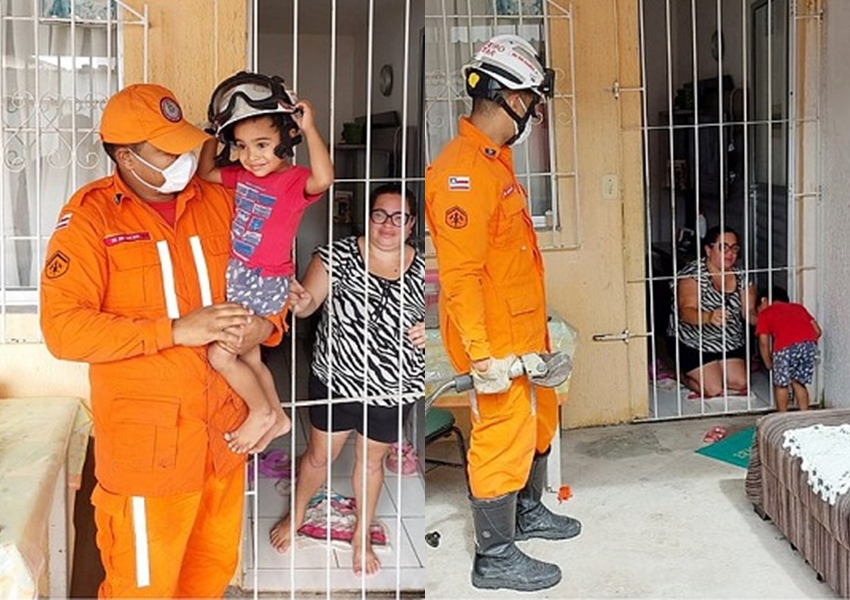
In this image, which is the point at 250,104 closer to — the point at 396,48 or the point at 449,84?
the point at 396,48

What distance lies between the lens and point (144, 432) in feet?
5.51

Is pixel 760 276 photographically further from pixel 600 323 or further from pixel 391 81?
pixel 391 81

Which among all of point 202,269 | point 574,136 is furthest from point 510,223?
point 574,136

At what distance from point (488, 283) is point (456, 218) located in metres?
0.19

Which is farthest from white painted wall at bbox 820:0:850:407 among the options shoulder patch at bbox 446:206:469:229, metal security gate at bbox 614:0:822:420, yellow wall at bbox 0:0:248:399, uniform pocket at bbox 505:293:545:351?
yellow wall at bbox 0:0:248:399

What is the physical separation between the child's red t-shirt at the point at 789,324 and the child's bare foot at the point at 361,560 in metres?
1.83

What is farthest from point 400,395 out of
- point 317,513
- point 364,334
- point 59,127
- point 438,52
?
point 438,52

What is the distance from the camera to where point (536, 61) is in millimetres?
2012

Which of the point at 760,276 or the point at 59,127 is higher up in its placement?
the point at 59,127

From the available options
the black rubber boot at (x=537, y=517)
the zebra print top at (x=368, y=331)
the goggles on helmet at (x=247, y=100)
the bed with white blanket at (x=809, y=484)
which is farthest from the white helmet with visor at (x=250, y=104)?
the bed with white blanket at (x=809, y=484)

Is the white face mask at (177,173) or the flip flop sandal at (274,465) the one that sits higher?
the white face mask at (177,173)

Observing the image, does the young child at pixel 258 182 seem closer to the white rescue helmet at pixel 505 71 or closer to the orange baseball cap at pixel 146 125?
the orange baseball cap at pixel 146 125

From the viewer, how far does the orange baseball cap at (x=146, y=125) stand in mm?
1632

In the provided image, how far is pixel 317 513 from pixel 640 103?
1753mm
